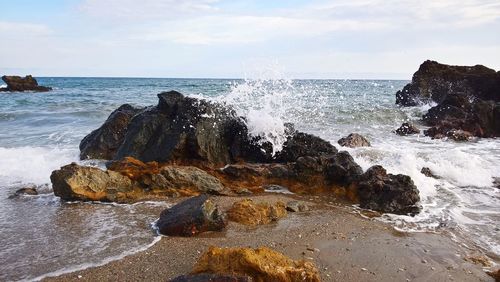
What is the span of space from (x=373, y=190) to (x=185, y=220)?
317cm

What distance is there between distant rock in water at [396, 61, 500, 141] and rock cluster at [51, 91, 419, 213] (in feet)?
29.2

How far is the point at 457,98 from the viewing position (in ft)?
60.0

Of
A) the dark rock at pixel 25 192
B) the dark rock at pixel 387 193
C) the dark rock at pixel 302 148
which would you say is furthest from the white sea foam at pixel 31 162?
the dark rock at pixel 387 193

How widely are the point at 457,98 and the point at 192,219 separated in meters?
16.5

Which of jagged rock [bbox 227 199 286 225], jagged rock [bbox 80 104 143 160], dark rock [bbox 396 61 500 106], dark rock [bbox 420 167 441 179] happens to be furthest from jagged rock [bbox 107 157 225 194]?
dark rock [bbox 396 61 500 106]

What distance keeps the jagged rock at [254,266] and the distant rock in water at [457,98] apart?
1266 cm

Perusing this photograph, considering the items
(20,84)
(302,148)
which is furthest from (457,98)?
(20,84)

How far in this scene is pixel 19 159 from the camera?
30.7 ft

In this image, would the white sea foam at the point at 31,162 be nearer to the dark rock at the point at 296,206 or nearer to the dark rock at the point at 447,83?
the dark rock at the point at 296,206

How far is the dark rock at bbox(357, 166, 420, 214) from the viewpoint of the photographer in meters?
6.42

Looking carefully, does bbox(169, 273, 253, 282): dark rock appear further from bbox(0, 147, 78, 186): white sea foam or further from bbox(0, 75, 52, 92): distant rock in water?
bbox(0, 75, 52, 92): distant rock in water

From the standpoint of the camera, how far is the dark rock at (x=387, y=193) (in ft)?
21.1

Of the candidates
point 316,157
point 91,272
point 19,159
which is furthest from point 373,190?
point 19,159

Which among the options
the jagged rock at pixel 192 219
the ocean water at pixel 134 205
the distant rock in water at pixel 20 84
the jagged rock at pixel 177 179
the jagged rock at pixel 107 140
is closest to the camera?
the ocean water at pixel 134 205
